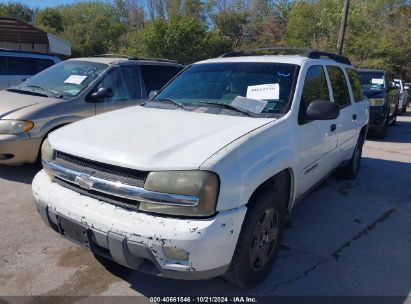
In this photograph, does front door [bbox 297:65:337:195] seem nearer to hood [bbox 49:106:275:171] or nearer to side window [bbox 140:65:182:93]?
hood [bbox 49:106:275:171]

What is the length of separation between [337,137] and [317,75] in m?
0.80

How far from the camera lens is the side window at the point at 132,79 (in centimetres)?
652

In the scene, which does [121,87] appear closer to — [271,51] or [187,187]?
[271,51]

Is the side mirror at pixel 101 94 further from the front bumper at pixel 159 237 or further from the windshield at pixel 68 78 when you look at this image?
the front bumper at pixel 159 237

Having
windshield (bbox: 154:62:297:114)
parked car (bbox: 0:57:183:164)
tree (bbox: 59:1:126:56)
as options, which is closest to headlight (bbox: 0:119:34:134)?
parked car (bbox: 0:57:183:164)

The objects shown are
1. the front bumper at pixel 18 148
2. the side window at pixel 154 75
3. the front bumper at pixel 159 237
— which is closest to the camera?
the front bumper at pixel 159 237

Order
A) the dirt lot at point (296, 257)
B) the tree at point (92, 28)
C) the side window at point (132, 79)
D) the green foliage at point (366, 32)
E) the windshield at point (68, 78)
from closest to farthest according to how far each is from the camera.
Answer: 1. the dirt lot at point (296, 257)
2. the windshield at point (68, 78)
3. the side window at point (132, 79)
4. the green foliage at point (366, 32)
5. the tree at point (92, 28)

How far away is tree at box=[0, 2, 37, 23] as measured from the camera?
178 ft

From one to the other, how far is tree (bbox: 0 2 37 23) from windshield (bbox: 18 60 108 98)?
179 ft

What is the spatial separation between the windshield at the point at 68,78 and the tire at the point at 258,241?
3755mm

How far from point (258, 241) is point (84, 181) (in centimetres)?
130

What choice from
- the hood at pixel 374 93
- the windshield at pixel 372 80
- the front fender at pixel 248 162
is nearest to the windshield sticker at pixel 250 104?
the front fender at pixel 248 162

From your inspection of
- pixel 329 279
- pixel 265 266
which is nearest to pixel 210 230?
pixel 265 266

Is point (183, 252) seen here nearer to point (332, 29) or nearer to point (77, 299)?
point (77, 299)
